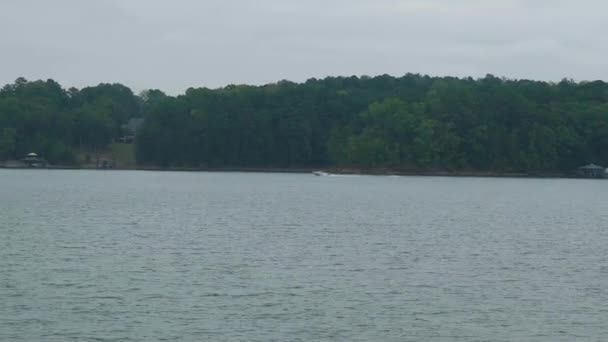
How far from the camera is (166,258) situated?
4156cm

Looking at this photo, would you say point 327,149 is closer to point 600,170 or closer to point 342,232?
point 600,170

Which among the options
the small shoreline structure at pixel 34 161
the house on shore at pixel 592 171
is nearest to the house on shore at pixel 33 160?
the small shoreline structure at pixel 34 161

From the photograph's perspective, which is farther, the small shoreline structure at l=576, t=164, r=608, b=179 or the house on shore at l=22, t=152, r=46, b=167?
the house on shore at l=22, t=152, r=46, b=167

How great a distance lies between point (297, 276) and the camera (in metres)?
36.9

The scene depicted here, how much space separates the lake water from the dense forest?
86196 mm

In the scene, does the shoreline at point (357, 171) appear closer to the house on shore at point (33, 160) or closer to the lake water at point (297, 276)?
the house on shore at point (33, 160)

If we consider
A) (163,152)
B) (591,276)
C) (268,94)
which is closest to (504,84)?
(268,94)

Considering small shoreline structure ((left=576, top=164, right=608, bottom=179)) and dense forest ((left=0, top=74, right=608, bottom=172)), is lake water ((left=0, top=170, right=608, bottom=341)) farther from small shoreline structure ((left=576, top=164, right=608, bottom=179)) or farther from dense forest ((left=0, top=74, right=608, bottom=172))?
small shoreline structure ((left=576, top=164, right=608, bottom=179))

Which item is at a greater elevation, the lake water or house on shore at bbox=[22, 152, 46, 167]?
house on shore at bbox=[22, 152, 46, 167]

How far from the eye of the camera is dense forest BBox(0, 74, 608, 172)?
512 ft

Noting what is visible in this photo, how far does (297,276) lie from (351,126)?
13222cm

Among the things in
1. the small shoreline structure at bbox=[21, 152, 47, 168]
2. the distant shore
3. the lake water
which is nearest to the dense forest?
the distant shore

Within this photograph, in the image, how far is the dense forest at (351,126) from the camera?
156000 mm

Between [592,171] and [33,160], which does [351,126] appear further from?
[33,160]
